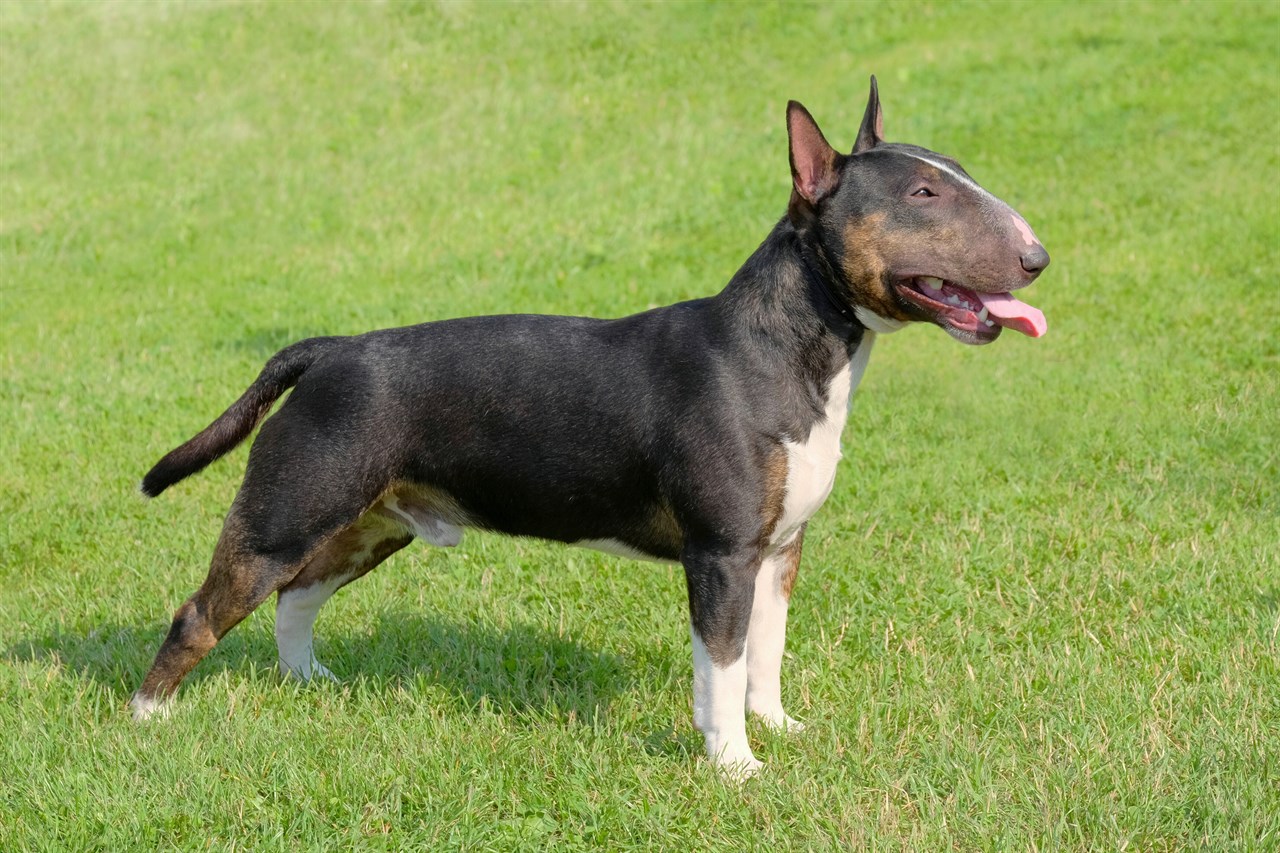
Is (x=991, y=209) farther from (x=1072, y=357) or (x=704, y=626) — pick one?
(x=1072, y=357)

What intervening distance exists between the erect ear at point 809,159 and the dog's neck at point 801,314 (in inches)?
7.2

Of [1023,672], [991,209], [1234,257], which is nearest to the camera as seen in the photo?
[991,209]

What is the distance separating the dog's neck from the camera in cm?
458

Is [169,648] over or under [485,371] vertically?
under

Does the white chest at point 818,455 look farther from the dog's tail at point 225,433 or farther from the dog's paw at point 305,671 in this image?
the dog's paw at point 305,671

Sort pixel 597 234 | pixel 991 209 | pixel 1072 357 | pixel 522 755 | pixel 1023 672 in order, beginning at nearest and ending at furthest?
pixel 991 209 < pixel 522 755 < pixel 1023 672 < pixel 1072 357 < pixel 597 234

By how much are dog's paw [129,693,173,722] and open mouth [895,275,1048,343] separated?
322 centimetres

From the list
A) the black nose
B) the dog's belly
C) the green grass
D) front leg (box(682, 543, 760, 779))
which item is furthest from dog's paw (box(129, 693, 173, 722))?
the black nose

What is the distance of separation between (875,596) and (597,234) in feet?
28.5

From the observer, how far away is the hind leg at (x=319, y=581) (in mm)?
5523

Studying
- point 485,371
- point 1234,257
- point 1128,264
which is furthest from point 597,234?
point 485,371

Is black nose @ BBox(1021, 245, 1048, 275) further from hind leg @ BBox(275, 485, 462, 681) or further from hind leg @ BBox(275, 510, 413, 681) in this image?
hind leg @ BBox(275, 510, 413, 681)

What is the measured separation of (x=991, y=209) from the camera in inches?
174

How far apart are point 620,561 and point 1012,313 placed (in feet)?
9.68
